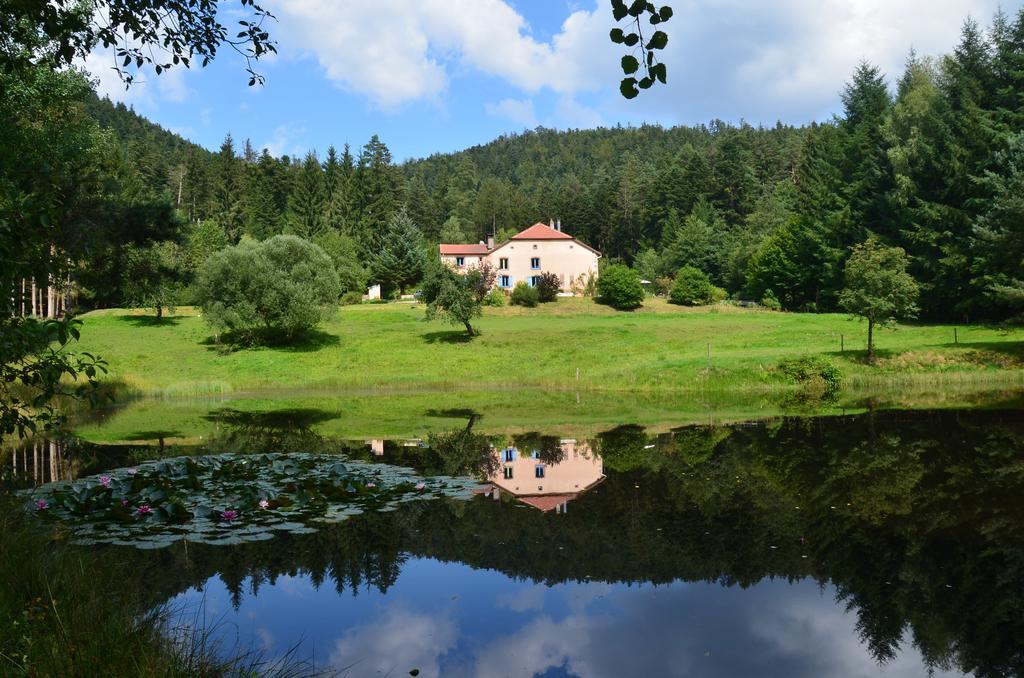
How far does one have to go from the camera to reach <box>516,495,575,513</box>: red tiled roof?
47.3 feet

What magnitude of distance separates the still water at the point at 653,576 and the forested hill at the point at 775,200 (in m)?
19.3

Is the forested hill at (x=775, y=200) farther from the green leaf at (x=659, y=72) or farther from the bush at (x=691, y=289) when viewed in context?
the green leaf at (x=659, y=72)

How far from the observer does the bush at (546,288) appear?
70938 mm

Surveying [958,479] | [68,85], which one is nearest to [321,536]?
[958,479]

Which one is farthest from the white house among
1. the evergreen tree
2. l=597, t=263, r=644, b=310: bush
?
l=597, t=263, r=644, b=310: bush

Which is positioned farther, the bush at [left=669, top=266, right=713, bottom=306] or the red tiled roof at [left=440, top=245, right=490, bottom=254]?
the red tiled roof at [left=440, top=245, right=490, bottom=254]

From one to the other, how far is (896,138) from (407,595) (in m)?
58.9

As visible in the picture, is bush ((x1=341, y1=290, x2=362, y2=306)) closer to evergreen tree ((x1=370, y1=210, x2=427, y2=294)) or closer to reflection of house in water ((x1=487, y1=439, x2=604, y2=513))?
evergreen tree ((x1=370, y1=210, x2=427, y2=294))

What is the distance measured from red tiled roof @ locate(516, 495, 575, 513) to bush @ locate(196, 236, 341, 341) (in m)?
36.9

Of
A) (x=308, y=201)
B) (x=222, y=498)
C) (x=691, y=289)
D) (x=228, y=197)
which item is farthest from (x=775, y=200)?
(x=222, y=498)

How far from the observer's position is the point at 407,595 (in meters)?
10.3

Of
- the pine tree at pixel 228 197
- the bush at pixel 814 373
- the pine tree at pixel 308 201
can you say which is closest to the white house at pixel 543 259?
the pine tree at pixel 308 201

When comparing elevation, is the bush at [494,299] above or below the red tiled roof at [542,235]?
below

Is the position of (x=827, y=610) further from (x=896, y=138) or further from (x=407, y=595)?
(x=896, y=138)
